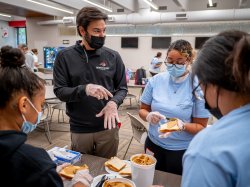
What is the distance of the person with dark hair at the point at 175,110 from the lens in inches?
58.6

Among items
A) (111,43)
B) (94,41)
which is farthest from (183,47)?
(111,43)

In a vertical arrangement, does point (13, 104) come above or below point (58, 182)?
above

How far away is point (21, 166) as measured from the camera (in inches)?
29.5

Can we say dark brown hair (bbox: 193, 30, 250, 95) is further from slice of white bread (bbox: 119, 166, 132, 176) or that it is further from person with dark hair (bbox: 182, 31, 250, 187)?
slice of white bread (bbox: 119, 166, 132, 176)

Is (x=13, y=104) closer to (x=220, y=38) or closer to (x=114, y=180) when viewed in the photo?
(x=114, y=180)

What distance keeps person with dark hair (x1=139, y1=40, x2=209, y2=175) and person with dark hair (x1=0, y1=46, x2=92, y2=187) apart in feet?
2.19

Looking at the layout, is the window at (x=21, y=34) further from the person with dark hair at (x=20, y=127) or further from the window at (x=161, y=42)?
the person with dark hair at (x=20, y=127)

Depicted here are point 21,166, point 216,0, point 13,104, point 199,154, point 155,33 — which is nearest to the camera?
point 199,154

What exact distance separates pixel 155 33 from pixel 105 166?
858 centimetres

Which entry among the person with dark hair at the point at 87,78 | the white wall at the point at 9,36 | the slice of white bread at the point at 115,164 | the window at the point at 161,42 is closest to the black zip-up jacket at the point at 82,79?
the person with dark hair at the point at 87,78

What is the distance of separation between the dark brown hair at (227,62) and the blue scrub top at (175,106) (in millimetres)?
829

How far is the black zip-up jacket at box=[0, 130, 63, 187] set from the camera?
0.73 m

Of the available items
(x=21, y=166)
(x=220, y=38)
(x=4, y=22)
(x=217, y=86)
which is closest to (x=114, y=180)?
(x=21, y=166)

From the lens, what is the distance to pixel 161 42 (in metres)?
9.19
